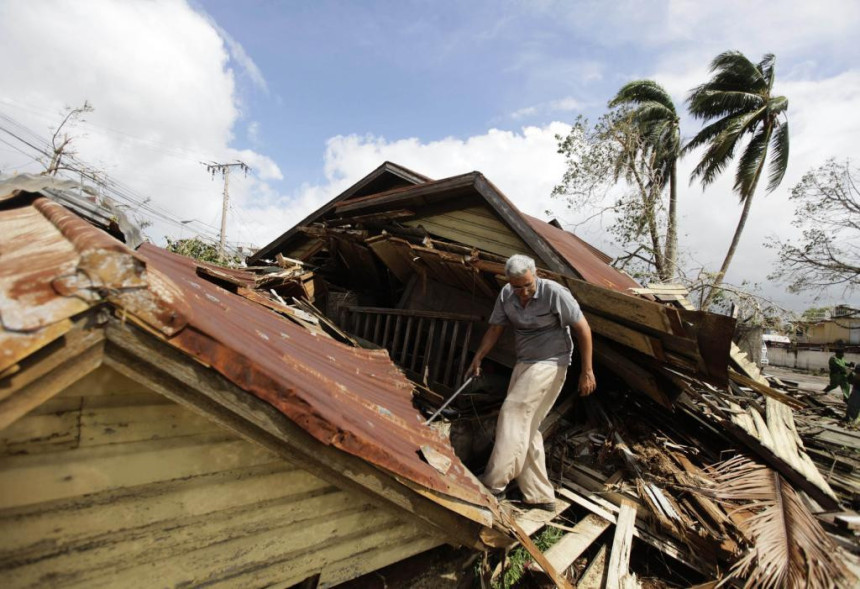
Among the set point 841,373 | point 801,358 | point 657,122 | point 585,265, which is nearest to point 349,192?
point 585,265

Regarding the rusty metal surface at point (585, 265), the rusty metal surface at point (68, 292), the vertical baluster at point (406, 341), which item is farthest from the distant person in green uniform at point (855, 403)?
the rusty metal surface at point (68, 292)

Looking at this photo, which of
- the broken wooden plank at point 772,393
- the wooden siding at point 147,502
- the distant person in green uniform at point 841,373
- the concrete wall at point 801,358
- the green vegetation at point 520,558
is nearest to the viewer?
the wooden siding at point 147,502

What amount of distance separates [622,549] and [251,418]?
3459 millimetres

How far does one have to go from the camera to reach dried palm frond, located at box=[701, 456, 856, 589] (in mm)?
2838

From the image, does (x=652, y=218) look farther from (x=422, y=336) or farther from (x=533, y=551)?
(x=533, y=551)

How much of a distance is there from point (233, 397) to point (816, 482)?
6087mm

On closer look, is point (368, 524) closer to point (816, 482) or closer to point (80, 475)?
point (80, 475)

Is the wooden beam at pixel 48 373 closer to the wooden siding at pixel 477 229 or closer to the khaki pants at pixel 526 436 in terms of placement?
the khaki pants at pixel 526 436

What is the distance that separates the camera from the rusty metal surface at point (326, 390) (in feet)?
3.85

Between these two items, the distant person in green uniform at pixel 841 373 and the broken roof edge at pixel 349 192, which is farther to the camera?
the distant person in green uniform at pixel 841 373

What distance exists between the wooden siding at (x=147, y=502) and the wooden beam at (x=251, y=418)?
30 cm

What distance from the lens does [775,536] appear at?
3219 mm

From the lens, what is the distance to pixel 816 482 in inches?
175

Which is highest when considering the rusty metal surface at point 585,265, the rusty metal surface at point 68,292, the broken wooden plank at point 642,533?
the rusty metal surface at point 585,265
